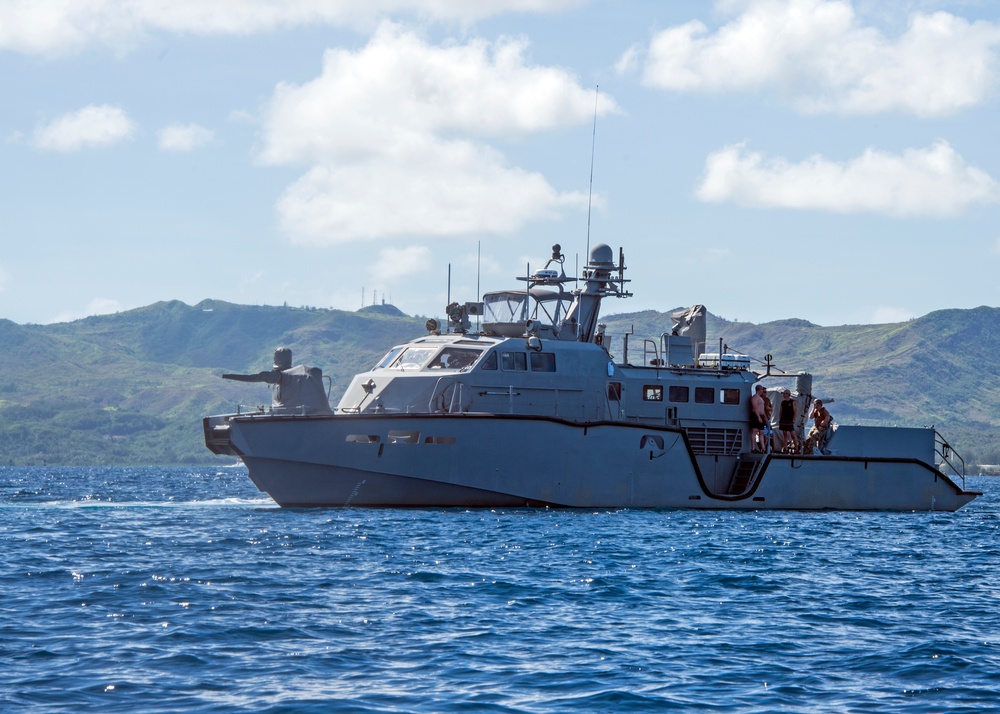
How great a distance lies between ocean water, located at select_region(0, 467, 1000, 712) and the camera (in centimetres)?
1219

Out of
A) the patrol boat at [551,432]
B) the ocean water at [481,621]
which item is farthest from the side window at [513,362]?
the ocean water at [481,621]

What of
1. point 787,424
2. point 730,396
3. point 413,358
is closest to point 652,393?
point 730,396

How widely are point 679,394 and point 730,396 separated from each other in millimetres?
1764

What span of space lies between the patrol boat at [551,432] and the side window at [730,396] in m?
0.04

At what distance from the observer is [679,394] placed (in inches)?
1411

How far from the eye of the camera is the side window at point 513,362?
106 feet

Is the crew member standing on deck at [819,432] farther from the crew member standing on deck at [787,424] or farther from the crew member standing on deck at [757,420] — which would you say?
the crew member standing on deck at [757,420]

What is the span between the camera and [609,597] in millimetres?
18078

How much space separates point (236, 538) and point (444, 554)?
4466mm

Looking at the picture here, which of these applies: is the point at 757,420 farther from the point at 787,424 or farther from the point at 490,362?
the point at 490,362

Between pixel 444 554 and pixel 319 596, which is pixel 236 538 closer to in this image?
pixel 444 554

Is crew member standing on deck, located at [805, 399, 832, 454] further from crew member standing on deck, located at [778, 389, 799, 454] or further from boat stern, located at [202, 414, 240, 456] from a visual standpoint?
boat stern, located at [202, 414, 240, 456]

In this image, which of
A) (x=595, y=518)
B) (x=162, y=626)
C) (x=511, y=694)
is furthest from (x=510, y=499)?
(x=511, y=694)

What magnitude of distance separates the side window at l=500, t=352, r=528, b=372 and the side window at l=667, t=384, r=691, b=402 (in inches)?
207
